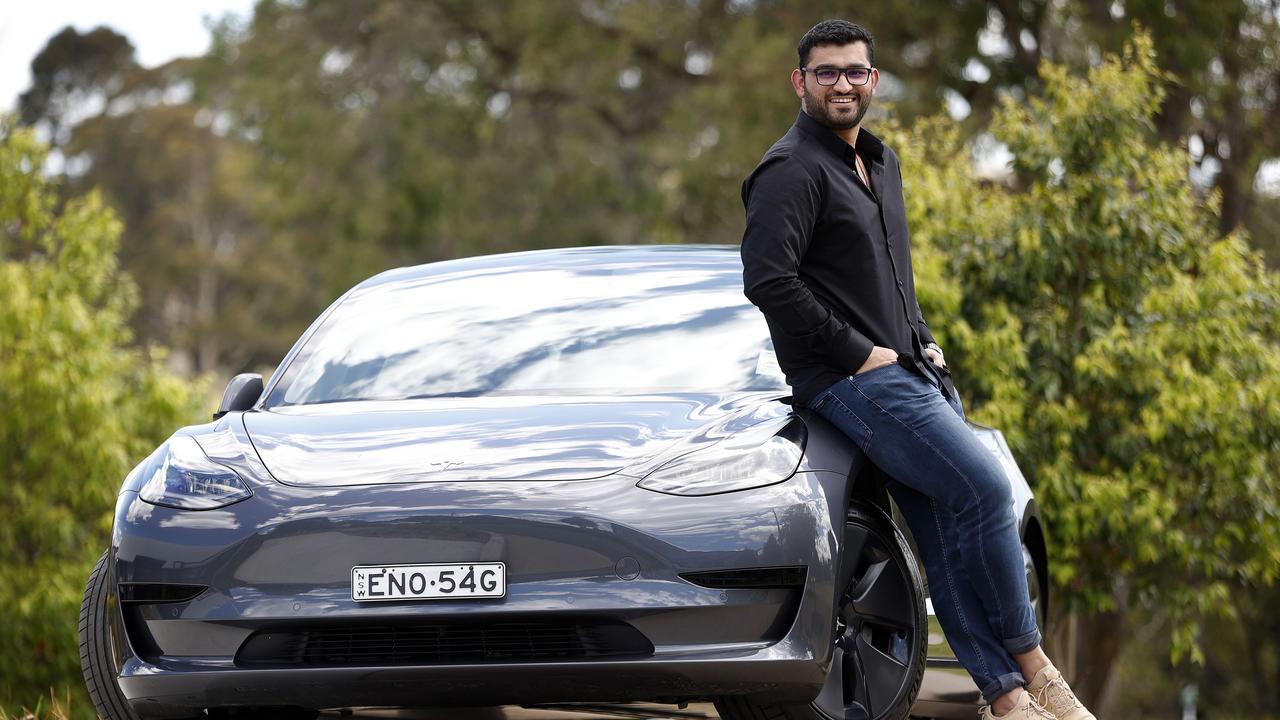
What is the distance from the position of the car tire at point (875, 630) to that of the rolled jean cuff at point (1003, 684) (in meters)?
0.23

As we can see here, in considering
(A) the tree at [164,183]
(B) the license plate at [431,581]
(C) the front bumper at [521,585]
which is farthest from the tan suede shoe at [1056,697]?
(A) the tree at [164,183]

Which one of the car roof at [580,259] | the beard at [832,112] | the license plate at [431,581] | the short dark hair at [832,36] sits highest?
the short dark hair at [832,36]

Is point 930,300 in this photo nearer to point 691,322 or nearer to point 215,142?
point 691,322

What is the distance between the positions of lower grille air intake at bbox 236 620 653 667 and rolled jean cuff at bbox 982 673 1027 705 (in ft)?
3.61

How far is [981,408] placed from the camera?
8961 mm

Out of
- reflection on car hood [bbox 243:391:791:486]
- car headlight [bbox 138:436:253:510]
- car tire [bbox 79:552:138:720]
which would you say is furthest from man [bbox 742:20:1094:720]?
car tire [bbox 79:552:138:720]

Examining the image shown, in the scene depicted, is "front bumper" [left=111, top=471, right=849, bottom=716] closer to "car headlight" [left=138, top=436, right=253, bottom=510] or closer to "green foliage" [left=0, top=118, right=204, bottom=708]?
"car headlight" [left=138, top=436, right=253, bottom=510]

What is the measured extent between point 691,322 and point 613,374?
0.31 m

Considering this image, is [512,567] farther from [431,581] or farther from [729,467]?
[729,467]

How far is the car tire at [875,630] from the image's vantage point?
4242 mm

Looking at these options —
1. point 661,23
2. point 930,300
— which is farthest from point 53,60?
point 930,300

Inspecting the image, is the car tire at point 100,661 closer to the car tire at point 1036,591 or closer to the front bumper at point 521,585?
the front bumper at point 521,585

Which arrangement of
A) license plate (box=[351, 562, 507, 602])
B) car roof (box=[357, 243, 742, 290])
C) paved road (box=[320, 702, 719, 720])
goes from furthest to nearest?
car roof (box=[357, 243, 742, 290]) → paved road (box=[320, 702, 719, 720]) → license plate (box=[351, 562, 507, 602])

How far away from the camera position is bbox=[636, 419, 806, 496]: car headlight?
3996 mm
